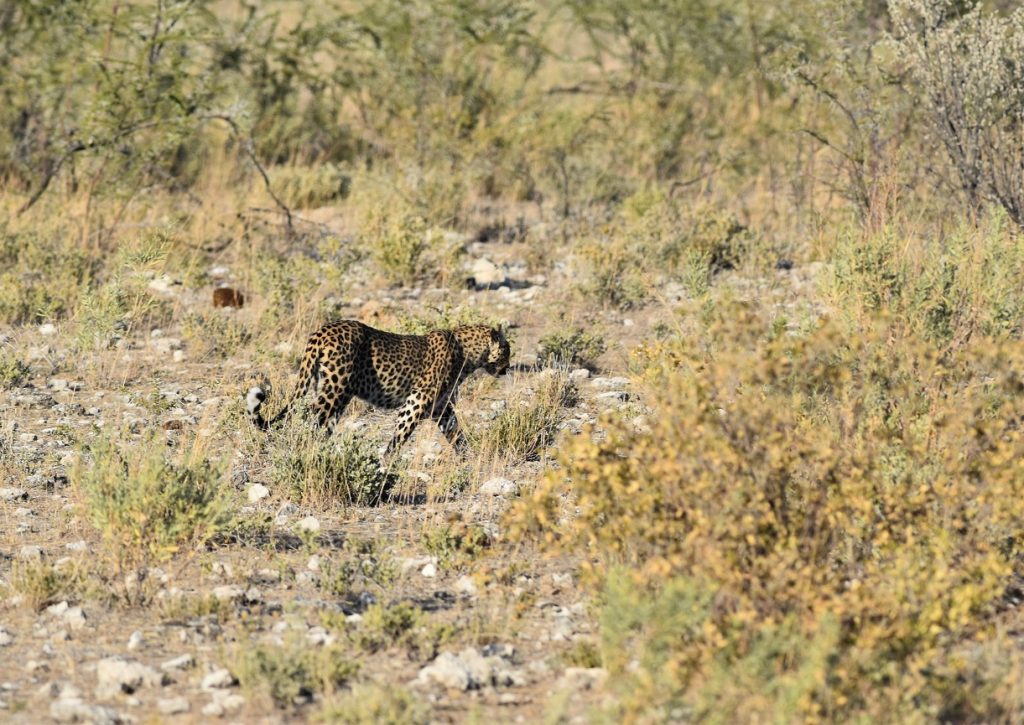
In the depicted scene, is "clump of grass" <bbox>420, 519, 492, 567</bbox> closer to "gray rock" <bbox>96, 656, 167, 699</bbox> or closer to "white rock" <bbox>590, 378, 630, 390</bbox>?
"gray rock" <bbox>96, 656, 167, 699</bbox>

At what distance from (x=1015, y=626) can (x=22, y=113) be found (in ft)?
40.0

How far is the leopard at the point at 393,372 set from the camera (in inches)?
320

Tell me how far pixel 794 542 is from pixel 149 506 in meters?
2.75

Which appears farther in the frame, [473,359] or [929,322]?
[473,359]

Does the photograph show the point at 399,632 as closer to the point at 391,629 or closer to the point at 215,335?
the point at 391,629

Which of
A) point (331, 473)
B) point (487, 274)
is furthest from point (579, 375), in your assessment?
point (331, 473)

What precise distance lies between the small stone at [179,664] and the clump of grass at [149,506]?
1.94ft

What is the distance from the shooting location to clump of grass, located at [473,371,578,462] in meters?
8.27

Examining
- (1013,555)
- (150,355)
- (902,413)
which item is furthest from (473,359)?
(1013,555)

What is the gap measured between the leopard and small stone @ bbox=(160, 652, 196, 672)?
8.19ft

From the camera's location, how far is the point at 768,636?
4922 mm

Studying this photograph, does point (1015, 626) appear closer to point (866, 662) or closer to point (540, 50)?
point (866, 662)

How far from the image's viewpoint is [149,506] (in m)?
6.30

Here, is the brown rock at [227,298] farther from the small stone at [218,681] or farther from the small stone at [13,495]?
the small stone at [218,681]
